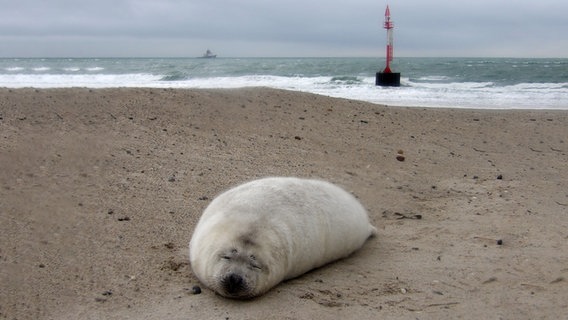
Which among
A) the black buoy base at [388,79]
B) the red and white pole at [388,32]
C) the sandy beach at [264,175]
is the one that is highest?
the red and white pole at [388,32]

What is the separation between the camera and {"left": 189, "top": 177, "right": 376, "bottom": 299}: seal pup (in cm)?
347

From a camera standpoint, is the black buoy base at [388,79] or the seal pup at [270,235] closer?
the seal pup at [270,235]

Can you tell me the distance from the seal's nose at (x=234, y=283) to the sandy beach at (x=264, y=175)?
0.10 m

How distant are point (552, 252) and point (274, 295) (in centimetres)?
219

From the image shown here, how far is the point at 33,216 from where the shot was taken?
15.3 feet

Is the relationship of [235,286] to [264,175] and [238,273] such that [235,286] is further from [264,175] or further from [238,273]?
[264,175]

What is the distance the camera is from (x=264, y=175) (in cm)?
641

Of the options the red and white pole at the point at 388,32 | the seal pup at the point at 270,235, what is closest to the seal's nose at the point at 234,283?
the seal pup at the point at 270,235

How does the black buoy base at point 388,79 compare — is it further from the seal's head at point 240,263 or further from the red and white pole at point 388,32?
the seal's head at point 240,263

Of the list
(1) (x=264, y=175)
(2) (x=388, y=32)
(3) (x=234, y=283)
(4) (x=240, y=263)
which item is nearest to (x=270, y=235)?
(4) (x=240, y=263)

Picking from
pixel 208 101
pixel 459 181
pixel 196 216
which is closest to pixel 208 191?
pixel 196 216

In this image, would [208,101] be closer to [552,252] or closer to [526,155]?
[526,155]

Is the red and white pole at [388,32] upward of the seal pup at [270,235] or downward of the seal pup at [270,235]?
upward

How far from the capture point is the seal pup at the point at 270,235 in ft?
11.4
